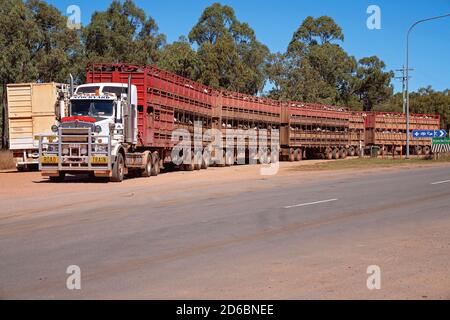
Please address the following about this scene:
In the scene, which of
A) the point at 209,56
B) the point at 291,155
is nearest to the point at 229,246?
the point at 291,155

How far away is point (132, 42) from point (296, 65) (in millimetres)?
32464

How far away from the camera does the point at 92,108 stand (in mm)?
22938

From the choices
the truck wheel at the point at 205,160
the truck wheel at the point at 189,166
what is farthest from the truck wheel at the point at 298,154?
the truck wheel at the point at 189,166

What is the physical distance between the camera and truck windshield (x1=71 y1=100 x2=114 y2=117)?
2284 centimetres

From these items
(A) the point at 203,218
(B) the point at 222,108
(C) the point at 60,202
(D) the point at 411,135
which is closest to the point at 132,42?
(B) the point at 222,108

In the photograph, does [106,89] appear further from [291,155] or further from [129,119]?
[291,155]

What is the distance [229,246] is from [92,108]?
48.8ft

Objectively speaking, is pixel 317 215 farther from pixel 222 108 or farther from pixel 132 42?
pixel 132 42

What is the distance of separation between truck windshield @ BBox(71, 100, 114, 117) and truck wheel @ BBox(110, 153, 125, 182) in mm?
1648

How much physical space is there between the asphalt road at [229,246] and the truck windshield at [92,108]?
6502 millimetres

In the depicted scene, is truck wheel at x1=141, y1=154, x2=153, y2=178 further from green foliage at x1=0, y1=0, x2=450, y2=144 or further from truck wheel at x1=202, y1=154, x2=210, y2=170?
green foliage at x1=0, y1=0, x2=450, y2=144
